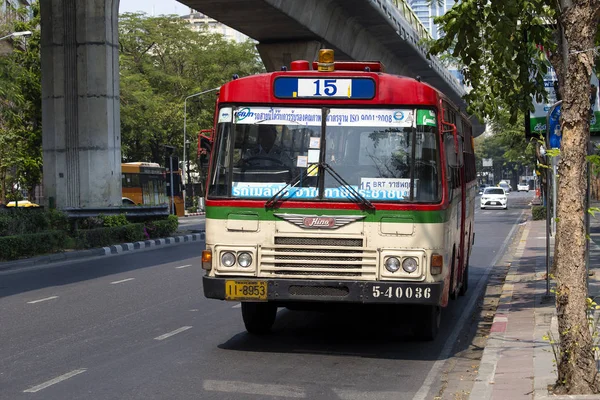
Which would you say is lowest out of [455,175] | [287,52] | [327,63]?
[455,175]

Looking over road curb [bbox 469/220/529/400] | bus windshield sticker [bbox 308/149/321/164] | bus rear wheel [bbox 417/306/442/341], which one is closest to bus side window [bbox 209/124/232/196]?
bus windshield sticker [bbox 308/149/321/164]

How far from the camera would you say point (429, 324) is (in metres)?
9.80

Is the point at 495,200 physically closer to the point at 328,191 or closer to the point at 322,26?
the point at 322,26

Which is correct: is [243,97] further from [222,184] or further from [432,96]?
[432,96]

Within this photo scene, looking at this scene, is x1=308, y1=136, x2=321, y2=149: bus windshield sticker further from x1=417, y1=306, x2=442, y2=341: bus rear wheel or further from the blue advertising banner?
the blue advertising banner

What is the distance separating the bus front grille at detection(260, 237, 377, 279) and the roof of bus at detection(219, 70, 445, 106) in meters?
1.34

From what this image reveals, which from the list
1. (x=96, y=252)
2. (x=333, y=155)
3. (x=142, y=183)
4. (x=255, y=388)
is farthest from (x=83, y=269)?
(x=142, y=183)

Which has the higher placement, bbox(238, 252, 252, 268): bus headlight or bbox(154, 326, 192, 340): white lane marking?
bbox(238, 252, 252, 268): bus headlight

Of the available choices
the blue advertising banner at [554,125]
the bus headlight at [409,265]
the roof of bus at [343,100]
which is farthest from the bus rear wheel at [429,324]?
the blue advertising banner at [554,125]

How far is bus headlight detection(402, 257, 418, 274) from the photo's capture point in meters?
8.75

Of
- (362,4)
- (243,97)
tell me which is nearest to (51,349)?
(243,97)

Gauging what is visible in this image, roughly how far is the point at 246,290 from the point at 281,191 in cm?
97

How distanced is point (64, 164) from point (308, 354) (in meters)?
18.2

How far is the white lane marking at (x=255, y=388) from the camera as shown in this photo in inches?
289
